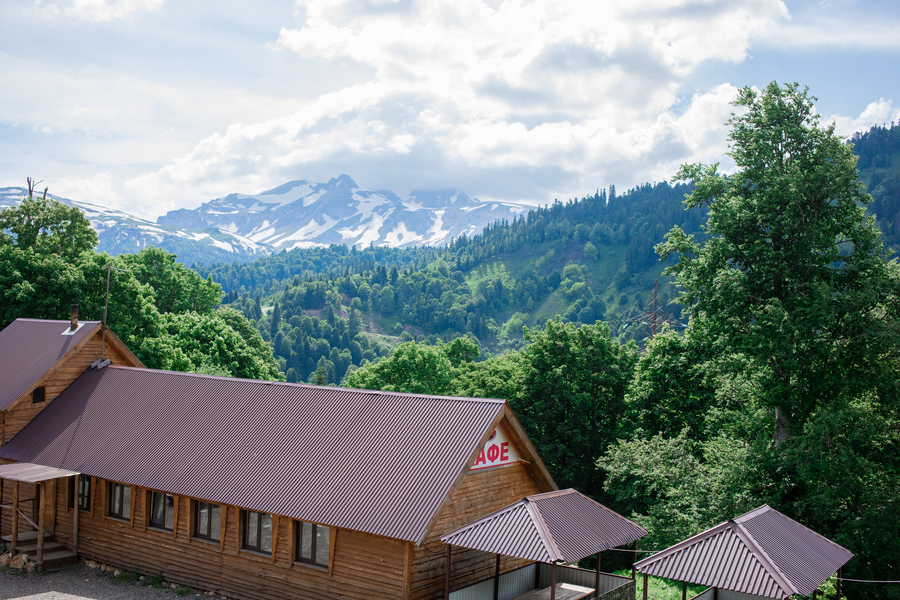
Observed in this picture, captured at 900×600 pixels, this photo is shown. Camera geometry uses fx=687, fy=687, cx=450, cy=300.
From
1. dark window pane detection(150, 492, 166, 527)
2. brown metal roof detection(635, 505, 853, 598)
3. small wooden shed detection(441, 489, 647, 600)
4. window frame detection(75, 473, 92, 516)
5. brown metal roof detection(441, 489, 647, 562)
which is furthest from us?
window frame detection(75, 473, 92, 516)

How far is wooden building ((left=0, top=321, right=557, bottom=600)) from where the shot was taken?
1852 centimetres

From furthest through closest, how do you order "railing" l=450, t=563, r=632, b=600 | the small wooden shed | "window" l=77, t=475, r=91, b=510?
"window" l=77, t=475, r=91, b=510 → "railing" l=450, t=563, r=632, b=600 → the small wooden shed

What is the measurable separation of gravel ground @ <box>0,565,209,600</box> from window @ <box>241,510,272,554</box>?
238 cm

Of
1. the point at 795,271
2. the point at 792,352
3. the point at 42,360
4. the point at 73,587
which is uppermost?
the point at 795,271

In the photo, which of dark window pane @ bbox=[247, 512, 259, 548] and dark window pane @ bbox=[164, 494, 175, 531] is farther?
dark window pane @ bbox=[164, 494, 175, 531]

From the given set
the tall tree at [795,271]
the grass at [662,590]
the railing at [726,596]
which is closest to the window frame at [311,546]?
the railing at [726,596]

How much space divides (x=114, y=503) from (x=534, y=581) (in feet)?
48.2

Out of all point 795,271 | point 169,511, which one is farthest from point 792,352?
point 169,511

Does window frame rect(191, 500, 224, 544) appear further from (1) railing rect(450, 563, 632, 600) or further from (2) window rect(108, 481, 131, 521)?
(1) railing rect(450, 563, 632, 600)

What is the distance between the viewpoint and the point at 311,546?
64.2ft

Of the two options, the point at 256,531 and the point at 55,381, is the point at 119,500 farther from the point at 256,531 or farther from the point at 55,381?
the point at 55,381

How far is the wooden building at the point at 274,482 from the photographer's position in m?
18.5

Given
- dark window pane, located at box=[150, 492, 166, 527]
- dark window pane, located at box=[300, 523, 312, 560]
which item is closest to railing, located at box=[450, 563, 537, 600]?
dark window pane, located at box=[300, 523, 312, 560]

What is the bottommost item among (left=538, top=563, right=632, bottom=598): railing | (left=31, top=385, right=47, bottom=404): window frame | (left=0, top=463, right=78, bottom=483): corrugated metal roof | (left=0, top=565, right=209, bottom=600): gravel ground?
(left=0, top=565, right=209, bottom=600): gravel ground
